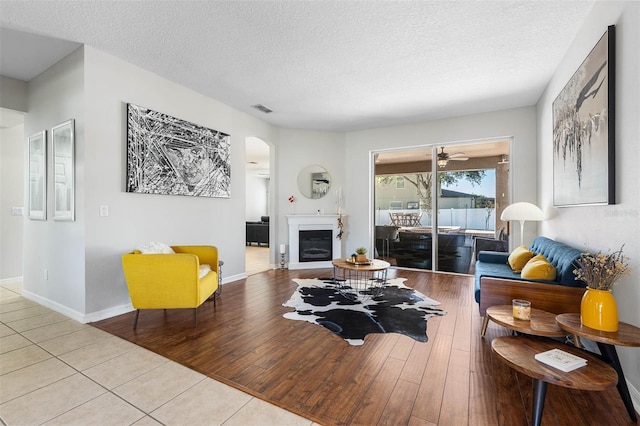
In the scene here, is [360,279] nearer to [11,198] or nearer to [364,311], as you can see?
[364,311]

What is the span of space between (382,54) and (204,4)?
1.82 m

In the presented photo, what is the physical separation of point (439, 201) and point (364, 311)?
314cm

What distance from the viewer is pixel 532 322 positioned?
1963mm

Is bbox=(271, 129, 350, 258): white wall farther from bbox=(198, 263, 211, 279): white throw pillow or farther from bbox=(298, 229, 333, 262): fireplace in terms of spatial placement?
bbox=(198, 263, 211, 279): white throw pillow

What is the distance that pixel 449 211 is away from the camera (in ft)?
18.1

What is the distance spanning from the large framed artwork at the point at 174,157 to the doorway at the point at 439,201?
325 cm

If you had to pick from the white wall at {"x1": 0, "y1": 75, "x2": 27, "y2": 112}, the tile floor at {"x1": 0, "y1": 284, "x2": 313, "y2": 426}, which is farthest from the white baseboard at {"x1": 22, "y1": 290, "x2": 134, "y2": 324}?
the white wall at {"x1": 0, "y1": 75, "x2": 27, "y2": 112}

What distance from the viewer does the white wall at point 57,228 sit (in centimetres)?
313

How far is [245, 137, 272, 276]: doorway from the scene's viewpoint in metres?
6.84

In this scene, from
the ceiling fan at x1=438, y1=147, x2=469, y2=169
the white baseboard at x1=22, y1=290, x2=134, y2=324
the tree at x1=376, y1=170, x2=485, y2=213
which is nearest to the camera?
the white baseboard at x1=22, y1=290, x2=134, y2=324

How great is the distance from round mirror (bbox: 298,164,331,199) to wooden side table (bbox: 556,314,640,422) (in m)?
4.94

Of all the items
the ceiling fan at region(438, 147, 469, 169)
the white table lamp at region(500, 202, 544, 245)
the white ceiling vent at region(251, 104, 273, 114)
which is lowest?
the white table lamp at region(500, 202, 544, 245)

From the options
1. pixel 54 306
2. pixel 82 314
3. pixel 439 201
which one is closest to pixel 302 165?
pixel 439 201

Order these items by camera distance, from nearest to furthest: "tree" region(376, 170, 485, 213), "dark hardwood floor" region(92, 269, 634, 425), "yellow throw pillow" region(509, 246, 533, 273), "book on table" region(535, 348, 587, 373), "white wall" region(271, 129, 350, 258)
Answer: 1. "book on table" region(535, 348, 587, 373)
2. "dark hardwood floor" region(92, 269, 634, 425)
3. "yellow throw pillow" region(509, 246, 533, 273)
4. "tree" region(376, 170, 485, 213)
5. "white wall" region(271, 129, 350, 258)
